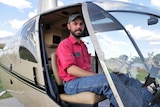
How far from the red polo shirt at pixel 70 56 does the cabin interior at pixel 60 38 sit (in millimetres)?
183

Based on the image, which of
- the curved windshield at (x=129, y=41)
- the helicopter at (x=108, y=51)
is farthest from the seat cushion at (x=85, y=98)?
the curved windshield at (x=129, y=41)

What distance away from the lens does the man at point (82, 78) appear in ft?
7.32

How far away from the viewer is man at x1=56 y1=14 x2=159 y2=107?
7.32 feet

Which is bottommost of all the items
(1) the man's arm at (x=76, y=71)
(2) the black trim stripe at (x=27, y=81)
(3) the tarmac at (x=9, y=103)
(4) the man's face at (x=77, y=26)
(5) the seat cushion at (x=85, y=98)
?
(3) the tarmac at (x=9, y=103)

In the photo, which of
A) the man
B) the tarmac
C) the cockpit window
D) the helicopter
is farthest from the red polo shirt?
the tarmac

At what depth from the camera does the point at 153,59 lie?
93.4 inches

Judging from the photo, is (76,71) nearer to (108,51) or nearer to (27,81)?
(108,51)

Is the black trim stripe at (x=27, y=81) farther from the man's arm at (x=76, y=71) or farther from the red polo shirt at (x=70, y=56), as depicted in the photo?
the man's arm at (x=76, y=71)

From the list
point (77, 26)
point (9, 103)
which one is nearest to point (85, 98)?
point (77, 26)

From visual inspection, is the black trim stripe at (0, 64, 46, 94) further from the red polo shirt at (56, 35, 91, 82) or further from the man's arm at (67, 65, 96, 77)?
the man's arm at (67, 65, 96, 77)

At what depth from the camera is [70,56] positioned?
2664mm

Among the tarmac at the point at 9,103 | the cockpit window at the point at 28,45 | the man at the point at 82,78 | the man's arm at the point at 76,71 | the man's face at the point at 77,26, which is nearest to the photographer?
the man at the point at 82,78

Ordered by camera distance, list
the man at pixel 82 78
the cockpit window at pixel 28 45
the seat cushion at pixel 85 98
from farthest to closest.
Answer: the cockpit window at pixel 28 45
the seat cushion at pixel 85 98
the man at pixel 82 78

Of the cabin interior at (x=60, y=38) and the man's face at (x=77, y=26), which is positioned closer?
the cabin interior at (x=60, y=38)
